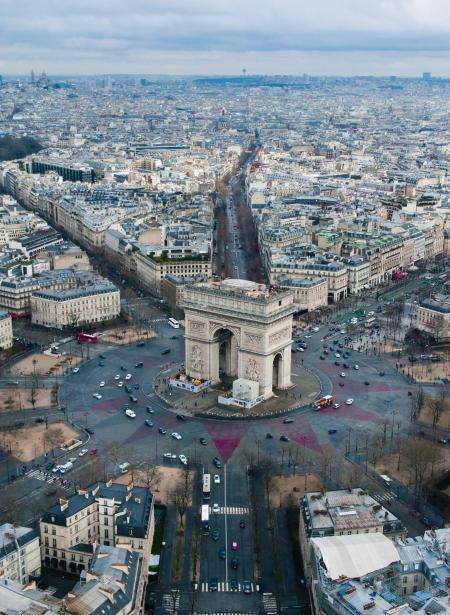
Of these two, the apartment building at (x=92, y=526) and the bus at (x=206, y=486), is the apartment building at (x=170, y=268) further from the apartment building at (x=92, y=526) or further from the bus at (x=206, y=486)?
the apartment building at (x=92, y=526)

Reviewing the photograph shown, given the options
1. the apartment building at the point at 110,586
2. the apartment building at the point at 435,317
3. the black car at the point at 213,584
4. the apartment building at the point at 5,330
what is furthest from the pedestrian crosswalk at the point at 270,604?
the apartment building at the point at 435,317

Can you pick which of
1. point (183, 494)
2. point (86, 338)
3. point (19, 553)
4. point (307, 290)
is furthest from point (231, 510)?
point (307, 290)

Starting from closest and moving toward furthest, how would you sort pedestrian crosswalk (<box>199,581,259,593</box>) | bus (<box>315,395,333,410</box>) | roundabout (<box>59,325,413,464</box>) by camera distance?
pedestrian crosswalk (<box>199,581,259,593</box>) < roundabout (<box>59,325,413,464</box>) < bus (<box>315,395,333,410</box>)

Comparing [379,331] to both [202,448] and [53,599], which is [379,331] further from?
[53,599]

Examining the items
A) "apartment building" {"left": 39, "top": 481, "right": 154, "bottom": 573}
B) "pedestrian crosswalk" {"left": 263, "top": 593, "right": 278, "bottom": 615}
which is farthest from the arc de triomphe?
"pedestrian crosswalk" {"left": 263, "top": 593, "right": 278, "bottom": 615}

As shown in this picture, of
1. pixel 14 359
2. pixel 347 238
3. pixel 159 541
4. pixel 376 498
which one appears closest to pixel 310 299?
pixel 347 238

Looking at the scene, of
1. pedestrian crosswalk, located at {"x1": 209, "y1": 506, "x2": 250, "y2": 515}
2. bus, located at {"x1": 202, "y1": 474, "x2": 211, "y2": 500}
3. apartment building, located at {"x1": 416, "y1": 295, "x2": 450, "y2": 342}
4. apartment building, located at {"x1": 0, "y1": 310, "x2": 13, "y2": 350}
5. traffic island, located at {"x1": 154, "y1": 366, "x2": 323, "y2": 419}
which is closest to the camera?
pedestrian crosswalk, located at {"x1": 209, "y1": 506, "x2": 250, "y2": 515}

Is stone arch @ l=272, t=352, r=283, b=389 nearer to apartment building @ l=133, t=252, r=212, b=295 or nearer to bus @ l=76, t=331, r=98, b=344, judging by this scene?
bus @ l=76, t=331, r=98, b=344
